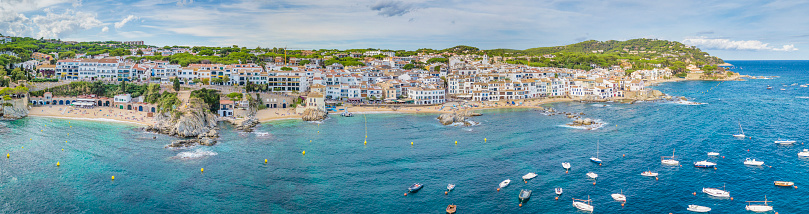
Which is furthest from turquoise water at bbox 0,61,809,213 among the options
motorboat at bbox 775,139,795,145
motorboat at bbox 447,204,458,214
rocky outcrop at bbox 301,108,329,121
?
rocky outcrop at bbox 301,108,329,121

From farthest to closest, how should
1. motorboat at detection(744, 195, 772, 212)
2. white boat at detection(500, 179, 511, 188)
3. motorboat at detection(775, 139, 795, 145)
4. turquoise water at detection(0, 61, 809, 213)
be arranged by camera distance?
motorboat at detection(775, 139, 795, 145)
white boat at detection(500, 179, 511, 188)
turquoise water at detection(0, 61, 809, 213)
motorboat at detection(744, 195, 772, 212)

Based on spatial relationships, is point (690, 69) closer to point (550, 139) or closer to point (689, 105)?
point (689, 105)

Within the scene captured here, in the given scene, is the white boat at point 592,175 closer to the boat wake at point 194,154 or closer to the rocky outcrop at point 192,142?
the boat wake at point 194,154

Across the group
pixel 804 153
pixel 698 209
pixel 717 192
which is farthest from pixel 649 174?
pixel 804 153

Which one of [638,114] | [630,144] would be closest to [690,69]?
[638,114]

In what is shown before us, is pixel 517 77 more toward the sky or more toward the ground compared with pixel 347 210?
more toward the sky

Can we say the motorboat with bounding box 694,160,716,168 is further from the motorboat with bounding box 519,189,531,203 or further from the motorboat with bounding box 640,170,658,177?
the motorboat with bounding box 519,189,531,203
